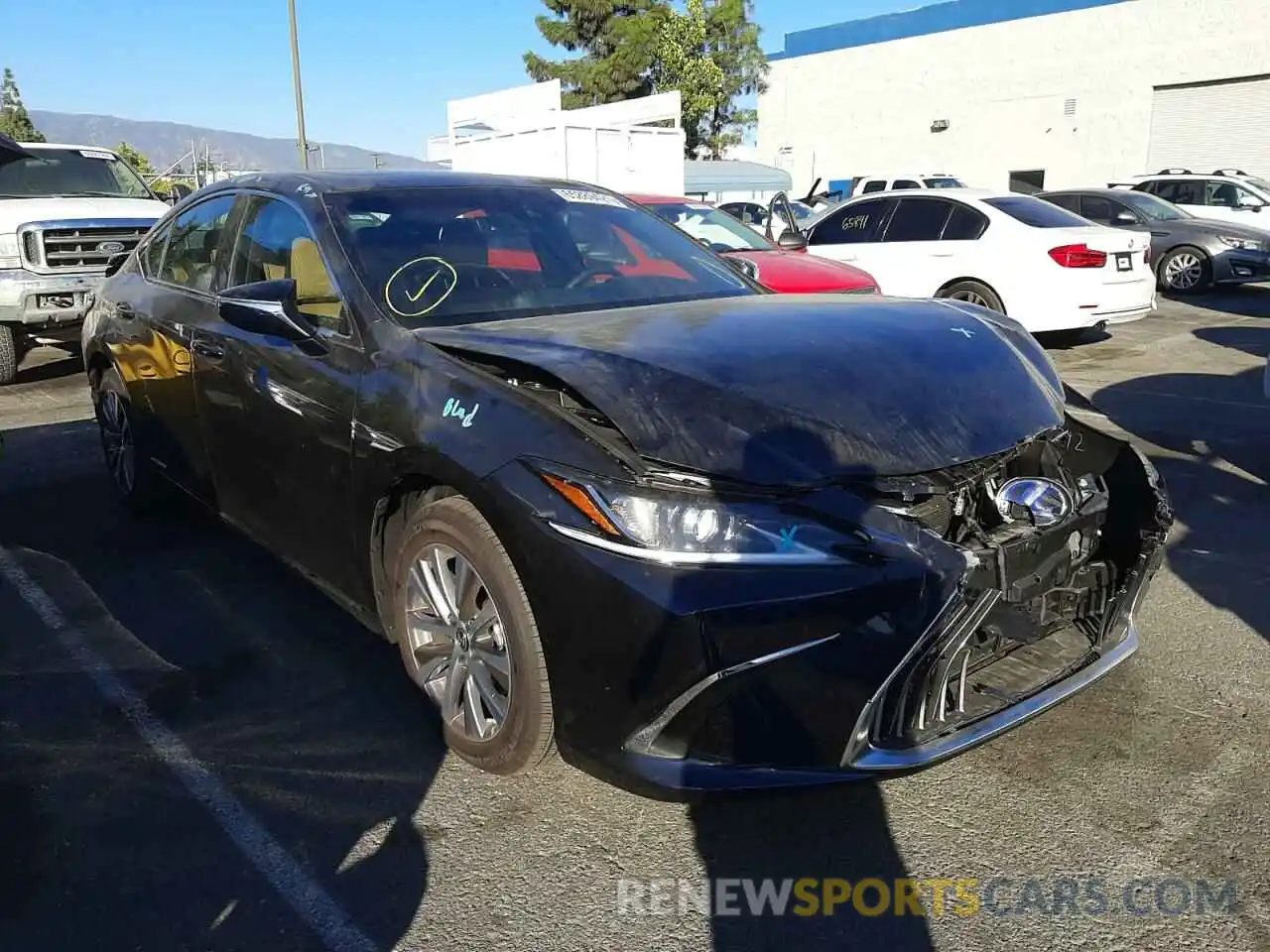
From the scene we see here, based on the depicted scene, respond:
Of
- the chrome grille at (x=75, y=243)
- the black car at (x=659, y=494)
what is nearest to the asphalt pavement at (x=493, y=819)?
the black car at (x=659, y=494)

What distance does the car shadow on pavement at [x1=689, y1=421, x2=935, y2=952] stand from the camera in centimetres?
232

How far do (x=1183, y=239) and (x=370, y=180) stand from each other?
46.2 ft

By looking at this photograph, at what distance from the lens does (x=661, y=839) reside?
267 cm

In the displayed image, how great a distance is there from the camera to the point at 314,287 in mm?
3496

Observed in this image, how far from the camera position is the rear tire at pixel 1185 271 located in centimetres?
1444

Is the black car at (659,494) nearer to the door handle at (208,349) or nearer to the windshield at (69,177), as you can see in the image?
the door handle at (208,349)

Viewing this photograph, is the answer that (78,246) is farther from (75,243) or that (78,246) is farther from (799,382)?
(799,382)

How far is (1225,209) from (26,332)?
Result: 16695mm

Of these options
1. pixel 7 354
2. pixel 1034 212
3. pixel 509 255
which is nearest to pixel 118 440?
pixel 509 255

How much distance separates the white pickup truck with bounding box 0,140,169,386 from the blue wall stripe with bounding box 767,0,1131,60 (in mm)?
27499

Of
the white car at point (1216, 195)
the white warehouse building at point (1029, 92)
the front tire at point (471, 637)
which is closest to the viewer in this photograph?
the front tire at point (471, 637)

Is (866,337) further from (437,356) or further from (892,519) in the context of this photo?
(437,356)

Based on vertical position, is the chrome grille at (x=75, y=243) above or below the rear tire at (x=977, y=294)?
above

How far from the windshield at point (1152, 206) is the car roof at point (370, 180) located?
13304 millimetres
